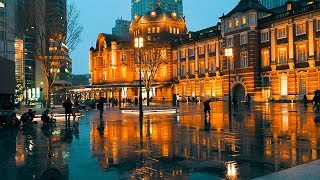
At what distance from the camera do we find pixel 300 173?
7.00 metres

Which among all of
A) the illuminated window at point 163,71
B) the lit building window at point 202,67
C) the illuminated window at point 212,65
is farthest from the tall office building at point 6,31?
the illuminated window at point 212,65

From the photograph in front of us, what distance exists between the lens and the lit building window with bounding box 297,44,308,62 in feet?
168

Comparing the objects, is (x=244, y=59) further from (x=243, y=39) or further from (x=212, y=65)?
(x=212, y=65)

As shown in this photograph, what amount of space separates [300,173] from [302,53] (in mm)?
48223

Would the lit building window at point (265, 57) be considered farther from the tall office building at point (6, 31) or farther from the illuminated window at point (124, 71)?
the tall office building at point (6, 31)

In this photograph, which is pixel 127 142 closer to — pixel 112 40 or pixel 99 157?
pixel 99 157

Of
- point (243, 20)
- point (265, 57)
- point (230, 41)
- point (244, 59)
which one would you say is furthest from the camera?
point (230, 41)

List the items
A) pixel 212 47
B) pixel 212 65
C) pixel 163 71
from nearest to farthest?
pixel 212 47, pixel 212 65, pixel 163 71

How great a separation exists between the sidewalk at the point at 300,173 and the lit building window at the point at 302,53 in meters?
46.8

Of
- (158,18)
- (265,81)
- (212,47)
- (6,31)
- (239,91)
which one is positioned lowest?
(239,91)

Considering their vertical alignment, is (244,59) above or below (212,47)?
below

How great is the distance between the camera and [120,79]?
274ft

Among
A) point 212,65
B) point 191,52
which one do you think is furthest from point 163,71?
point 212,65

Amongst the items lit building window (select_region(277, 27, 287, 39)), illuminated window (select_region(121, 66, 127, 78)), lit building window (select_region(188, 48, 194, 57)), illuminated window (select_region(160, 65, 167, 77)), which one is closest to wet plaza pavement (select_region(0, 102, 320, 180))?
lit building window (select_region(277, 27, 287, 39))
